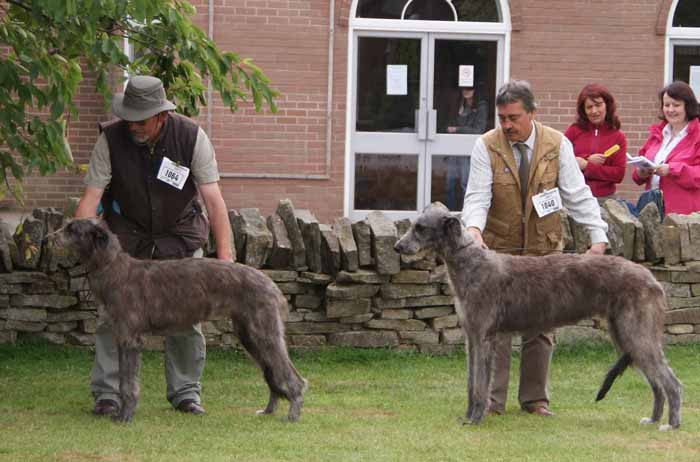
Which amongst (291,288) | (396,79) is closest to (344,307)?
(291,288)

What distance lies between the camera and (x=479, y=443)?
719cm

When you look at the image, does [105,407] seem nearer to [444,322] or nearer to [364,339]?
[364,339]

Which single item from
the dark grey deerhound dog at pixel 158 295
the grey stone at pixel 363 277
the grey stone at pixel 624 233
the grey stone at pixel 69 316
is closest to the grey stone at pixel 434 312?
the grey stone at pixel 363 277

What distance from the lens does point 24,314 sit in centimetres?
968

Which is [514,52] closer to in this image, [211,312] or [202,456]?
[211,312]

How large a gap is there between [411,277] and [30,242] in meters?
3.03

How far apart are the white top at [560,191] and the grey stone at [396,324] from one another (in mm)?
2139

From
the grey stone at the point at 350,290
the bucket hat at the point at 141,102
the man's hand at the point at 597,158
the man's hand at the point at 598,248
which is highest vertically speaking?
the bucket hat at the point at 141,102

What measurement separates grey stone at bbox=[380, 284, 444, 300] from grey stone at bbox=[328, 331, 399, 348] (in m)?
0.34

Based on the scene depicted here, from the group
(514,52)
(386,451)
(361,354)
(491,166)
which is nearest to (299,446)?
(386,451)

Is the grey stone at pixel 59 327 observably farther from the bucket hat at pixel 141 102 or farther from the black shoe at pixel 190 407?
the bucket hat at pixel 141 102

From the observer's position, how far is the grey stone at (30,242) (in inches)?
372

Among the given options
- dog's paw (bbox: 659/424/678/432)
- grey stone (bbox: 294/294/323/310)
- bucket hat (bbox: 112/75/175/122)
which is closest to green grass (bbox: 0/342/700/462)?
dog's paw (bbox: 659/424/678/432)

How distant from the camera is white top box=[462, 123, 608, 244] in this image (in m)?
7.96
